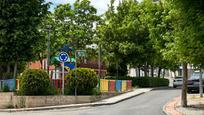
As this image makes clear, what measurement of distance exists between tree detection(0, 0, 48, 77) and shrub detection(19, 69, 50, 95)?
4.22 m

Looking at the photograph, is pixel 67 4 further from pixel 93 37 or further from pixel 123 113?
pixel 123 113

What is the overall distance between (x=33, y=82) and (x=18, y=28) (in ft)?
18.2

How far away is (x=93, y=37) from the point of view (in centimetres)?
5491

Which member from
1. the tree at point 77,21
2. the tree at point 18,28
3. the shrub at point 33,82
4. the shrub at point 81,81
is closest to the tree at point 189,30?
the shrub at point 33,82

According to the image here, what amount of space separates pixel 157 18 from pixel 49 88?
8401mm

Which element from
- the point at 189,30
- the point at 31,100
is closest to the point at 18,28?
the point at 31,100

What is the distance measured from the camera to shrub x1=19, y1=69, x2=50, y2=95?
2786 centimetres

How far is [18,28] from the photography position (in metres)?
32.1

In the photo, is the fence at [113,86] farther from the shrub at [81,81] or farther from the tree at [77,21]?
the tree at [77,21]

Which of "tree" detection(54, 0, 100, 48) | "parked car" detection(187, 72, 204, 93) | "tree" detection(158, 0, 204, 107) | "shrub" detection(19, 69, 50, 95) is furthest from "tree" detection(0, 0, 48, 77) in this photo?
"tree" detection(54, 0, 100, 48)

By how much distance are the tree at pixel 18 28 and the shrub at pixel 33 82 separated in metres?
4.22

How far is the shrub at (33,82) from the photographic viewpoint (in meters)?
27.9

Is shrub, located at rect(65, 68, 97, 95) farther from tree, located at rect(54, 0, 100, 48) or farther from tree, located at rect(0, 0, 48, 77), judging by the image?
tree, located at rect(54, 0, 100, 48)

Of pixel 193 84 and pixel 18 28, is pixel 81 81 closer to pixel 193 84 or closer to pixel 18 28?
pixel 18 28
